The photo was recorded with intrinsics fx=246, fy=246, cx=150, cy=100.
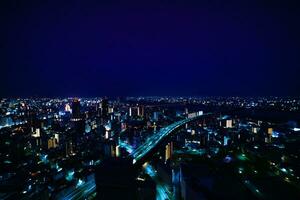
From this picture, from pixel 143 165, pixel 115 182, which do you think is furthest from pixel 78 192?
pixel 143 165

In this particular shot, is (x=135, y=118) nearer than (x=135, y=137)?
No

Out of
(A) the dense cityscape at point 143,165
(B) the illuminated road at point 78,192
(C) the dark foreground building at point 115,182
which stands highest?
(C) the dark foreground building at point 115,182

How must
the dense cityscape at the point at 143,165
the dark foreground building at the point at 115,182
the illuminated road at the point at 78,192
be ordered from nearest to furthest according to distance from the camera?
the dark foreground building at the point at 115,182 → the dense cityscape at the point at 143,165 → the illuminated road at the point at 78,192

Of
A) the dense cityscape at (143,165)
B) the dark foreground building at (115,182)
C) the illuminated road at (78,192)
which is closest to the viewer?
the dark foreground building at (115,182)

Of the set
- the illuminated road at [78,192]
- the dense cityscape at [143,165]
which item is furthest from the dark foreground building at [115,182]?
the illuminated road at [78,192]

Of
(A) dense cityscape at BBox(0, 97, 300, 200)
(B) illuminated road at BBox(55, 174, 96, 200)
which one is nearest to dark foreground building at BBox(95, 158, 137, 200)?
(A) dense cityscape at BBox(0, 97, 300, 200)

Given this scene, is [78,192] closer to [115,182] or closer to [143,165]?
[115,182]

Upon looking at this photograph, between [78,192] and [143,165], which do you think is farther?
[143,165]

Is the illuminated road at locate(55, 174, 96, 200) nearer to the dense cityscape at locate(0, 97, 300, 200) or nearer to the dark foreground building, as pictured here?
the dense cityscape at locate(0, 97, 300, 200)

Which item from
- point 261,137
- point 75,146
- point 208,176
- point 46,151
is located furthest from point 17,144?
point 261,137

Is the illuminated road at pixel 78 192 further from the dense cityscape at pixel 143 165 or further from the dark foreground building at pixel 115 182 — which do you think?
the dark foreground building at pixel 115 182

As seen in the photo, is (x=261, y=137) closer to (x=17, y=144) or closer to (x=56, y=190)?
(x=56, y=190)
